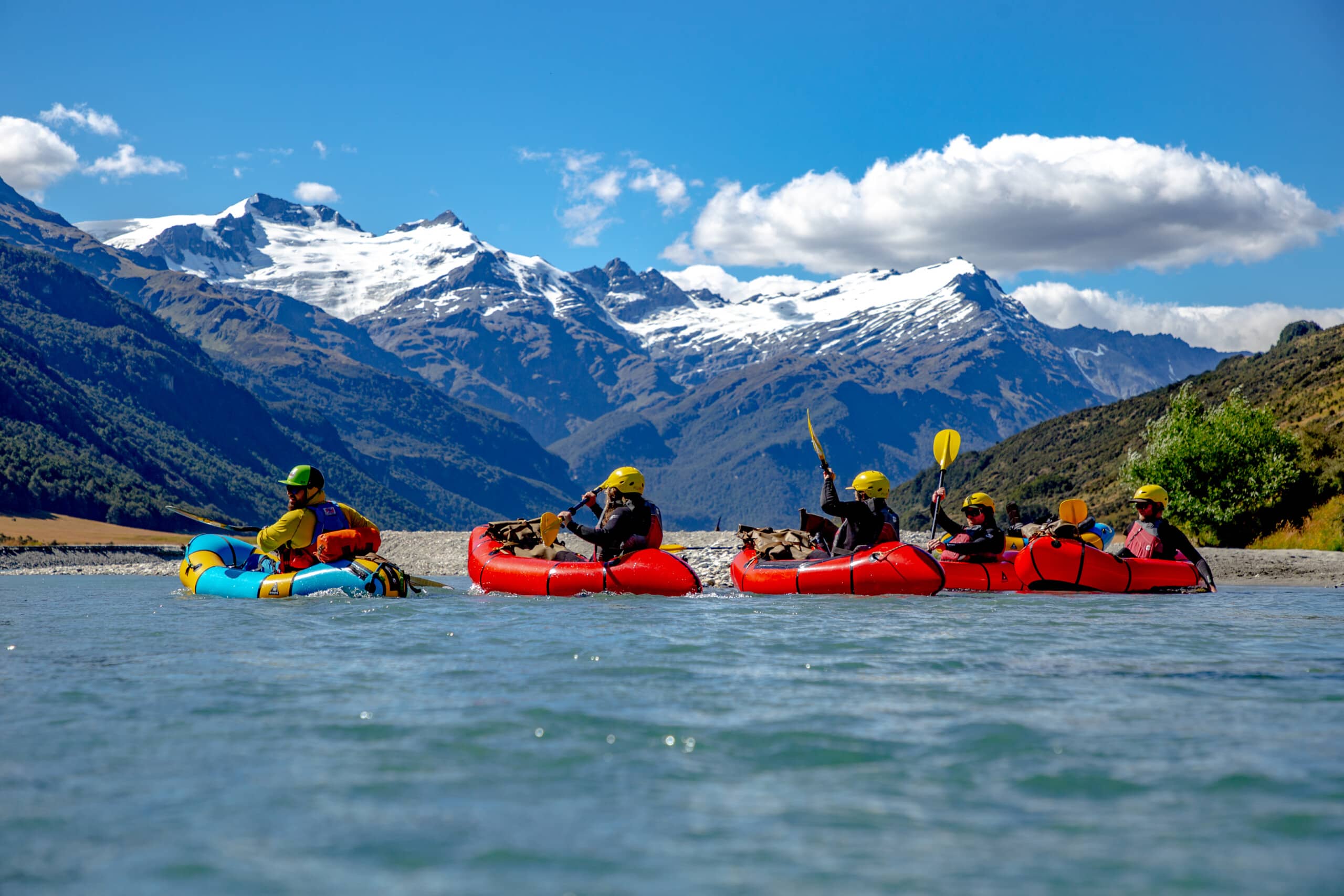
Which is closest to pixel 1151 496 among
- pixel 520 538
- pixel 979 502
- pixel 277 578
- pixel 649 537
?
pixel 979 502

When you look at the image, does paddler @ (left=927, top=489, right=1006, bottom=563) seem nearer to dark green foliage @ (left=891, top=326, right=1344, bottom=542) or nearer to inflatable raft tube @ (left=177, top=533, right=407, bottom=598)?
inflatable raft tube @ (left=177, top=533, right=407, bottom=598)

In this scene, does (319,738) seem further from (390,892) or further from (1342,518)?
(1342,518)

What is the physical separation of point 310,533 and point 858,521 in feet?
35.4

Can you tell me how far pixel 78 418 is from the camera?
17700 centimetres

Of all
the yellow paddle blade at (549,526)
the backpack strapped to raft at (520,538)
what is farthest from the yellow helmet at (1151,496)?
the backpack strapped to raft at (520,538)

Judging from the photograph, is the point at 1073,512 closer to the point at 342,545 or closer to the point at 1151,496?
the point at 1151,496

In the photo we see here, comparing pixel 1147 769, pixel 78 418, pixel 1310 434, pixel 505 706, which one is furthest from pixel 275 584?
pixel 78 418

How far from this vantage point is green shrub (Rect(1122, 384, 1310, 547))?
43406 millimetres

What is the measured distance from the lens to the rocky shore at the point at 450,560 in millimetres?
33469

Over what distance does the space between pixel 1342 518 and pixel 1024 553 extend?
24.7m

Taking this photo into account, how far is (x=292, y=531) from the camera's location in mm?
20406

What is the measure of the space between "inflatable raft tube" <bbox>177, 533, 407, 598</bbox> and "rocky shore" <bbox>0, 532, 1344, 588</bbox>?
11153mm

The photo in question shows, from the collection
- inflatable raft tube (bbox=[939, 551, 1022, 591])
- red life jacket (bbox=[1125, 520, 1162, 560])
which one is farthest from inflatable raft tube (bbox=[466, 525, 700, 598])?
red life jacket (bbox=[1125, 520, 1162, 560])

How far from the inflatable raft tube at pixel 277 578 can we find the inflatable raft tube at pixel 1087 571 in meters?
12.8
